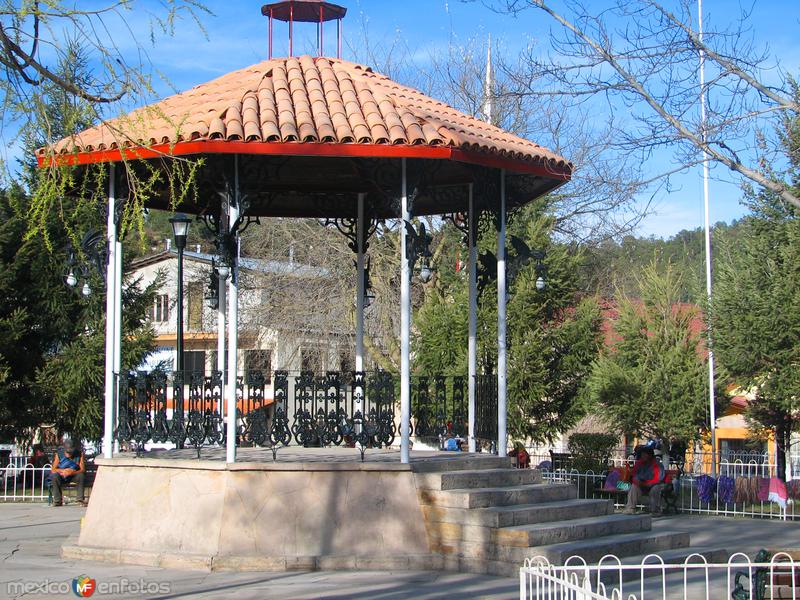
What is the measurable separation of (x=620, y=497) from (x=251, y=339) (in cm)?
1640

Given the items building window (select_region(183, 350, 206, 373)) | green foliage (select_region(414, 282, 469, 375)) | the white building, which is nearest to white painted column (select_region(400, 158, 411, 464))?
green foliage (select_region(414, 282, 469, 375))

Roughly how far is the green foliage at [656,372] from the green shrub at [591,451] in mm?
1554

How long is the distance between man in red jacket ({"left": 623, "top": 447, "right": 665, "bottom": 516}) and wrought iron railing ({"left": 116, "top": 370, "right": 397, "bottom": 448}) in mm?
6367

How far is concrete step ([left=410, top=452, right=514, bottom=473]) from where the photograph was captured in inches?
452

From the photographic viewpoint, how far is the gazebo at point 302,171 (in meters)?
10.8

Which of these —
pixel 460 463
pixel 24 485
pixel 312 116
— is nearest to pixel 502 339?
pixel 460 463

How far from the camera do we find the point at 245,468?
10.8 m

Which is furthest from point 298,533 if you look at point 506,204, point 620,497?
point 620,497

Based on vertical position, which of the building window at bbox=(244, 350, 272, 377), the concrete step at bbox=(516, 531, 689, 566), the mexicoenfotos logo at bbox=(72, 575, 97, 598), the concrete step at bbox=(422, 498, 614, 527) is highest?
the building window at bbox=(244, 350, 272, 377)

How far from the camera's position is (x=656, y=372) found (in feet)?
89.0

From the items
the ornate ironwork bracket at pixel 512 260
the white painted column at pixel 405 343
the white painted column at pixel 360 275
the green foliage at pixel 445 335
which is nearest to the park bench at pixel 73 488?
the white painted column at pixel 360 275

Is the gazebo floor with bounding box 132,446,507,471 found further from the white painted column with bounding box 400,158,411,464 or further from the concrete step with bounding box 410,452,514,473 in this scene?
the white painted column with bounding box 400,158,411,464

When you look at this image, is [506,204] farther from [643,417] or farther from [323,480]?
[643,417]

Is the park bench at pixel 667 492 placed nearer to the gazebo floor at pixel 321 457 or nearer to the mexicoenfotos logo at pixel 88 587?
the gazebo floor at pixel 321 457
